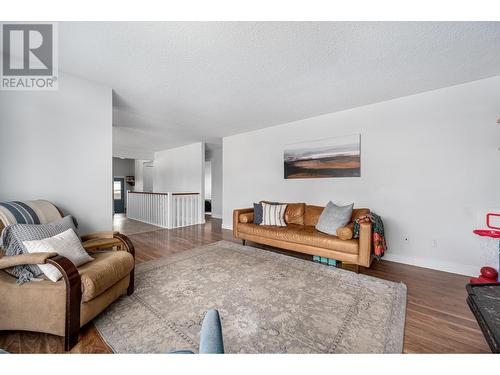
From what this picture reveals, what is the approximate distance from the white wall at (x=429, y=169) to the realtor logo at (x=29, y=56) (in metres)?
3.62

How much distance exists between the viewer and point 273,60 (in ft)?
6.55

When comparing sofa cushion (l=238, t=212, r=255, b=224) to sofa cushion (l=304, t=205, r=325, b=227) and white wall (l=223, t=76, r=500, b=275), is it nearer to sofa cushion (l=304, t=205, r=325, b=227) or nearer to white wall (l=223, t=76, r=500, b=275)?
sofa cushion (l=304, t=205, r=325, b=227)

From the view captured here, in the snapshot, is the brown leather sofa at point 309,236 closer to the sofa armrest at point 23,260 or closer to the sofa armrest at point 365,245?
the sofa armrest at point 365,245

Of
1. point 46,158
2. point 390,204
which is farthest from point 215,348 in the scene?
point 390,204

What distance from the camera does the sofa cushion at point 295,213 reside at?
350cm

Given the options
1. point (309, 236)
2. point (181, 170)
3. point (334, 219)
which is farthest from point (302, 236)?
point (181, 170)

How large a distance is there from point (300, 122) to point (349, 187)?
156 centimetres

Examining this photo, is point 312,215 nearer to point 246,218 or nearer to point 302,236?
point 302,236

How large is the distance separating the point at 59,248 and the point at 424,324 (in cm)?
293

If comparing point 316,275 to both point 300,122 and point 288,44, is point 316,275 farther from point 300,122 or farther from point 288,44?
point 300,122

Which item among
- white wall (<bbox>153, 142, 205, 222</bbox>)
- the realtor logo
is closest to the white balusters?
white wall (<bbox>153, 142, 205, 222</bbox>)

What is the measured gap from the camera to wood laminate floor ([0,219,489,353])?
132 cm

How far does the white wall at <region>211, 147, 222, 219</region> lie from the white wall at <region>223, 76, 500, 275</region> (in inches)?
163

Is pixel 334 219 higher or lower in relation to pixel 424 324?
higher
